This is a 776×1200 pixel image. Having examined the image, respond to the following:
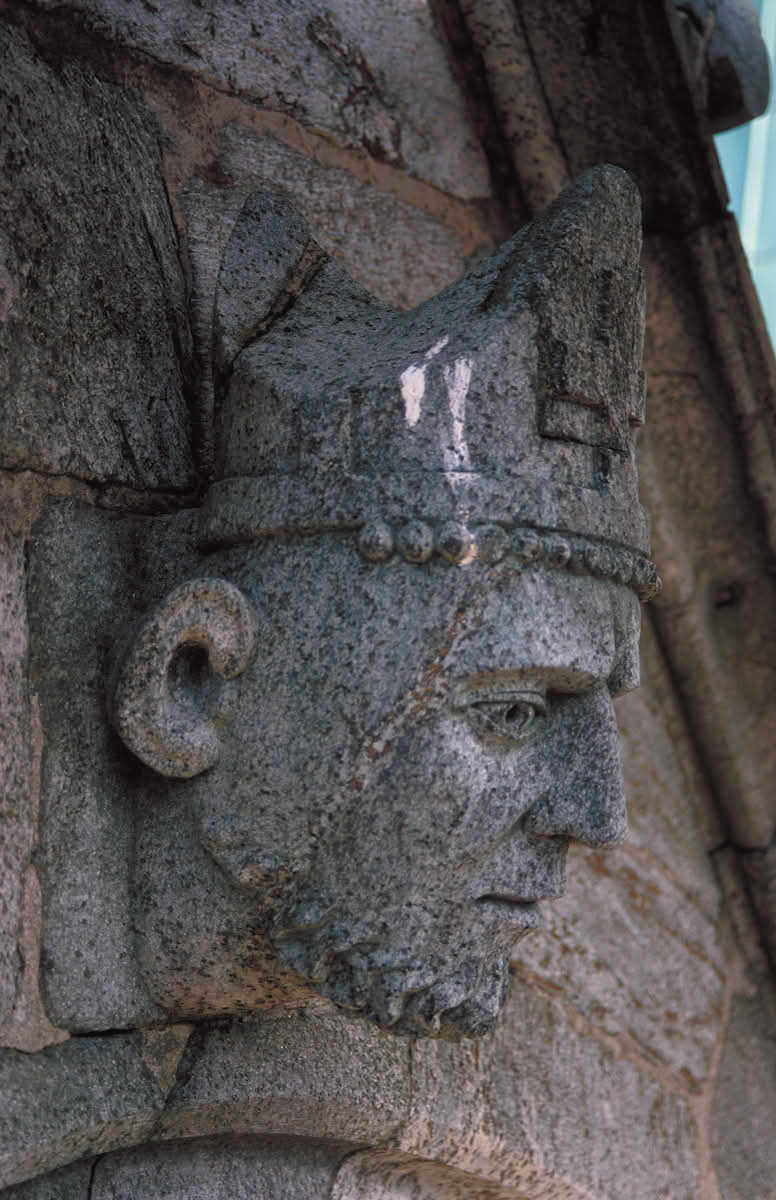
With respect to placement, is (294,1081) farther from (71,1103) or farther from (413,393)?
(413,393)

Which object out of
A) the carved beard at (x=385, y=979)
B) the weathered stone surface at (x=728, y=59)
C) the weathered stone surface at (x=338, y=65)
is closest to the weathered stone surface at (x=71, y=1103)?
the carved beard at (x=385, y=979)

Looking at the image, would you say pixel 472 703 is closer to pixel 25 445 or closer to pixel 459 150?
pixel 25 445

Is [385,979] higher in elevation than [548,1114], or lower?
higher

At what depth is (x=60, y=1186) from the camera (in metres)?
1.33

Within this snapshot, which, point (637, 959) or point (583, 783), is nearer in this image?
point (583, 783)

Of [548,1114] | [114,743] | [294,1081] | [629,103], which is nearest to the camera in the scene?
[114,743]

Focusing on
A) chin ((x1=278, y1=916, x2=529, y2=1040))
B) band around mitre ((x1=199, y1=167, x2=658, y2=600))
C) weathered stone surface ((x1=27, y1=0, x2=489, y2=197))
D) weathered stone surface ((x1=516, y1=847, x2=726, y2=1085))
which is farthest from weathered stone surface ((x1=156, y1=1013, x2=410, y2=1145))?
weathered stone surface ((x1=27, y1=0, x2=489, y2=197))

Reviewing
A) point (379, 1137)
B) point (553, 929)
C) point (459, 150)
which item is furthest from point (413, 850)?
point (459, 150)

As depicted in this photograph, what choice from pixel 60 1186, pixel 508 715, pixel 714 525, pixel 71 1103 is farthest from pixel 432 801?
pixel 714 525

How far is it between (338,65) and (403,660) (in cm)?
81

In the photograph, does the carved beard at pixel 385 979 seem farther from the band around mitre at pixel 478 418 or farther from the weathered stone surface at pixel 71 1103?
the band around mitre at pixel 478 418

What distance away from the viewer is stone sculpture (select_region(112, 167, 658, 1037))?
1218mm

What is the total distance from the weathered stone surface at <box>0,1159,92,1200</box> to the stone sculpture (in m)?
0.17

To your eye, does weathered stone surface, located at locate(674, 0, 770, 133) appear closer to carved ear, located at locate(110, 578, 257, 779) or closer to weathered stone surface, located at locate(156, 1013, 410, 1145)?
carved ear, located at locate(110, 578, 257, 779)
